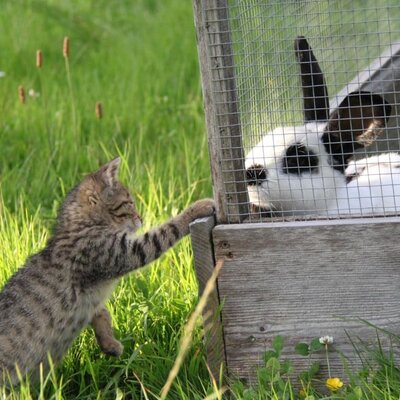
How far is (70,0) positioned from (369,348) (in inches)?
219

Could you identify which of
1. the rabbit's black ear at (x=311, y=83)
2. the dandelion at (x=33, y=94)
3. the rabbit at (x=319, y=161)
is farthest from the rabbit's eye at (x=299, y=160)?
the dandelion at (x=33, y=94)

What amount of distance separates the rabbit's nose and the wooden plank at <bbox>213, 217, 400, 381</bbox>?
33cm

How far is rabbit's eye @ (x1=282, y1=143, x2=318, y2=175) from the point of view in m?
3.72

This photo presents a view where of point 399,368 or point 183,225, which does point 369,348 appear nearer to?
point 399,368

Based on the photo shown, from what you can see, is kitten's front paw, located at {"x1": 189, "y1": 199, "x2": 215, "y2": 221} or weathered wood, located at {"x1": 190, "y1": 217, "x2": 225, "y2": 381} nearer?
weathered wood, located at {"x1": 190, "y1": 217, "x2": 225, "y2": 381}

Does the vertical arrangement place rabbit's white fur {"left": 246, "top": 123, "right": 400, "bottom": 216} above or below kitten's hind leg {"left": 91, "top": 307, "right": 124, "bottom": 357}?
above

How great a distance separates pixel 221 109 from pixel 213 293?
23.2 inches

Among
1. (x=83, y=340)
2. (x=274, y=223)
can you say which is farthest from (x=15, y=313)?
(x=274, y=223)

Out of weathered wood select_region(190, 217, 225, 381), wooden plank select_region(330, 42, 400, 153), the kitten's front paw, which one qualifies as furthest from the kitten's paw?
wooden plank select_region(330, 42, 400, 153)

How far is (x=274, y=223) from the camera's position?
3.35m

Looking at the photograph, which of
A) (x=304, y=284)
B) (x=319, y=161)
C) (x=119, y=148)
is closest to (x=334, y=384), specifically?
(x=304, y=284)

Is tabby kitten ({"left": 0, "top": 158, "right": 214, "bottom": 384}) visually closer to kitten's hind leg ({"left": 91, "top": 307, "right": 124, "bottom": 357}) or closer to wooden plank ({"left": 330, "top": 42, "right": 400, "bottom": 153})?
kitten's hind leg ({"left": 91, "top": 307, "right": 124, "bottom": 357})

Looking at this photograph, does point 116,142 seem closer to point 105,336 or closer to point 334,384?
point 105,336

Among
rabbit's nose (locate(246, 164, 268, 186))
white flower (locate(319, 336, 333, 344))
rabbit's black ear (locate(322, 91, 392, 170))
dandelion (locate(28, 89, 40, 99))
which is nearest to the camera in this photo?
white flower (locate(319, 336, 333, 344))
